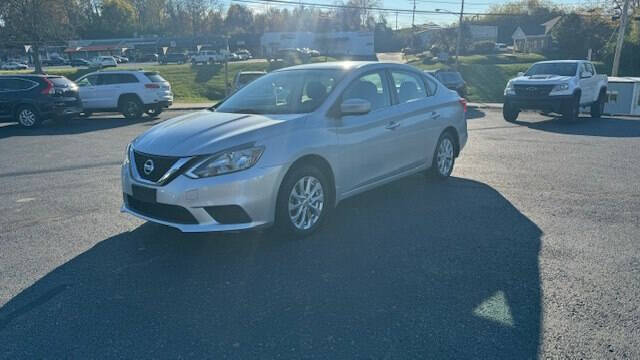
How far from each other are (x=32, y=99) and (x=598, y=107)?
17.7 meters

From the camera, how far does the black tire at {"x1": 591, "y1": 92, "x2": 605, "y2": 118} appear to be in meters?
16.1

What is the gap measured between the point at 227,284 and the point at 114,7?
10705 cm

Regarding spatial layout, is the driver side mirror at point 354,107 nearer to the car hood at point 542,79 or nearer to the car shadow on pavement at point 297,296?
the car shadow on pavement at point 297,296

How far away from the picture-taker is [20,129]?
48.2ft

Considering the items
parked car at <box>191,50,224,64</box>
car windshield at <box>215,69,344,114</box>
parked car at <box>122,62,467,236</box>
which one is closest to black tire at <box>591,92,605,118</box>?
parked car at <box>122,62,467,236</box>

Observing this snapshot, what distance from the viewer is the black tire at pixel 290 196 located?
4.56 meters

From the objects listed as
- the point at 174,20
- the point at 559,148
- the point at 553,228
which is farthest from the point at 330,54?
the point at 553,228

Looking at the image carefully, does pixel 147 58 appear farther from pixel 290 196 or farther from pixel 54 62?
pixel 290 196

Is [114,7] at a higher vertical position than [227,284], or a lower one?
higher

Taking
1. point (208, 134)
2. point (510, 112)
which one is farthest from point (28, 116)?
point (510, 112)

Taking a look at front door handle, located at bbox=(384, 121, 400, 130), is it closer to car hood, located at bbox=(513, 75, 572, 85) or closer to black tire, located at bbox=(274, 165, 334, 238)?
black tire, located at bbox=(274, 165, 334, 238)

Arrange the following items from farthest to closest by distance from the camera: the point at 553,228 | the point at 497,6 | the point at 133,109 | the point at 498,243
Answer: the point at 497,6
the point at 133,109
the point at 553,228
the point at 498,243

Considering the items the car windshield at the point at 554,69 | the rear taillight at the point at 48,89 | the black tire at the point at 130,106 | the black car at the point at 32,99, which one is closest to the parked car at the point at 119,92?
the black tire at the point at 130,106

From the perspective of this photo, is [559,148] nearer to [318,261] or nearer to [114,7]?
[318,261]
